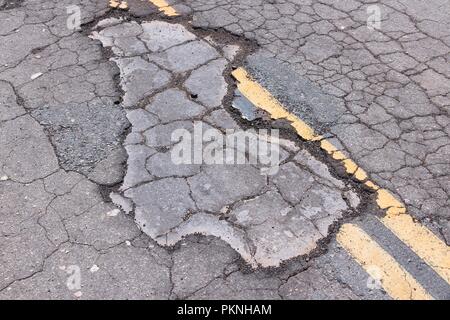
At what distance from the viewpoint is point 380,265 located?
281cm

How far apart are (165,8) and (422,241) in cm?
340

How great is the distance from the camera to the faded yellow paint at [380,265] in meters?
2.69

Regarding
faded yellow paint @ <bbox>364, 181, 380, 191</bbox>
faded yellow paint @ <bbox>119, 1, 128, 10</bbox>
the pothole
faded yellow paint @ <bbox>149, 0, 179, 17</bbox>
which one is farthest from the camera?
faded yellow paint @ <bbox>119, 1, 128, 10</bbox>

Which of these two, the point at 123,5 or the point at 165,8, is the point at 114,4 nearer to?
the point at 123,5

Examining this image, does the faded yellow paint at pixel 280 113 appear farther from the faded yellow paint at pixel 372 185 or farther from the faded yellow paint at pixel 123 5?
the faded yellow paint at pixel 123 5

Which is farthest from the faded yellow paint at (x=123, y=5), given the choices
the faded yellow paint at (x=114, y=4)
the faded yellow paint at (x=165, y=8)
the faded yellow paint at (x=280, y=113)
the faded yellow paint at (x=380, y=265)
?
the faded yellow paint at (x=380, y=265)

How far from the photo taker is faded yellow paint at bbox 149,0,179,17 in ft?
16.4

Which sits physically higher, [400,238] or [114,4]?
[400,238]

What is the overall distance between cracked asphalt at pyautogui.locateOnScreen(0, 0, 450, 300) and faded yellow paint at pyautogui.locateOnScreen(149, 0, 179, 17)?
2 centimetres

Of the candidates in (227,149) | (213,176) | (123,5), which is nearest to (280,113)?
(227,149)

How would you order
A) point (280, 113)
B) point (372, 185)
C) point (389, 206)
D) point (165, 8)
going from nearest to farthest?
point (389, 206), point (372, 185), point (280, 113), point (165, 8)

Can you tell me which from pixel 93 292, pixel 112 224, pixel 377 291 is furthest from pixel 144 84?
pixel 377 291

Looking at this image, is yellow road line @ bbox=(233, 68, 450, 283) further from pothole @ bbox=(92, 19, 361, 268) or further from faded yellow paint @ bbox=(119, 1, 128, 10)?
faded yellow paint @ bbox=(119, 1, 128, 10)

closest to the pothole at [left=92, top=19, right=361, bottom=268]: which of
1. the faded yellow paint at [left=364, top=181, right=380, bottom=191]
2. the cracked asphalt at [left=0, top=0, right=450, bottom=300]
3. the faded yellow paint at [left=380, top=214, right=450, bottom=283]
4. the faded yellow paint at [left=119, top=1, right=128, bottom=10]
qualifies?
the cracked asphalt at [left=0, top=0, right=450, bottom=300]
